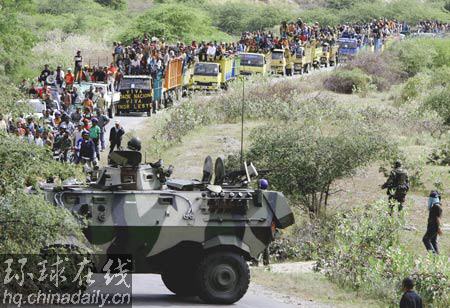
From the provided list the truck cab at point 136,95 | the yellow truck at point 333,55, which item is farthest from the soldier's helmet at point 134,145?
the yellow truck at point 333,55

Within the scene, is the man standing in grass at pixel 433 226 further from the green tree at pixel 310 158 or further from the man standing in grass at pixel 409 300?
the man standing in grass at pixel 409 300

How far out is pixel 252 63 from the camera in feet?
186

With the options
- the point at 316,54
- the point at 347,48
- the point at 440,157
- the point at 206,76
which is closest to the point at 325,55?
the point at 316,54

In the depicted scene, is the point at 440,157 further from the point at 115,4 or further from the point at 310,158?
the point at 115,4

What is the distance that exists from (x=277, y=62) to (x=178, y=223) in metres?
41.2

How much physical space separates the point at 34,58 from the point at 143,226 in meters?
31.8

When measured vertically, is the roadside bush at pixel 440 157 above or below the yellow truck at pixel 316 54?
below

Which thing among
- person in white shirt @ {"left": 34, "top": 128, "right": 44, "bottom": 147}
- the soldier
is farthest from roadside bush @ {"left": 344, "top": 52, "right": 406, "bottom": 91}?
the soldier

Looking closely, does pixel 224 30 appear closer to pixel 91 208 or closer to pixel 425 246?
pixel 425 246

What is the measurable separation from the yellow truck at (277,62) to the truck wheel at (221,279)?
40819 millimetres

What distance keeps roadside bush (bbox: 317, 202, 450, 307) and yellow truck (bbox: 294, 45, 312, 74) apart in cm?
3744

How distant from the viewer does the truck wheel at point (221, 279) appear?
1930 centimetres

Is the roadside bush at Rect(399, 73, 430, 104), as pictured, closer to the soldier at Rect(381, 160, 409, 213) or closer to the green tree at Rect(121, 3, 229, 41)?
the green tree at Rect(121, 3, 229, 41)

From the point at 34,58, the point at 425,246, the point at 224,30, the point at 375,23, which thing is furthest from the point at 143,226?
the point at 224,30
